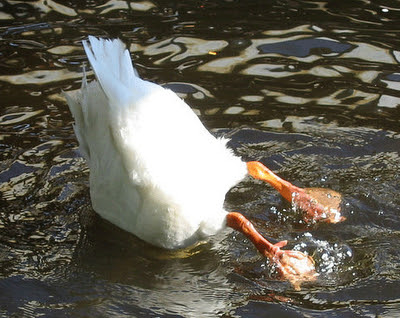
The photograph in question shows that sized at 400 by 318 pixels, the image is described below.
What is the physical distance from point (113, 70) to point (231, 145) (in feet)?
4.30

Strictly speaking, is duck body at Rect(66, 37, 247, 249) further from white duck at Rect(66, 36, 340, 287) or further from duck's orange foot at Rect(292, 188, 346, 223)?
duck's orange foot at Rect(292, 188, 346, 223)

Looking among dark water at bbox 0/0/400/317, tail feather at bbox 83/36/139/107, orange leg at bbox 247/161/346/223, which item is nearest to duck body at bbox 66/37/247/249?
tail feather at bbox 83/36/139/107

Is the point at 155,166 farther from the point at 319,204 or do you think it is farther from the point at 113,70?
the point at 319,204

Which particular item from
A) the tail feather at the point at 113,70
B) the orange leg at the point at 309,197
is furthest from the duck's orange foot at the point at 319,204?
the tail feather at the point at 113,70

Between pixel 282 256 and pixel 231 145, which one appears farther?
pixel 231 145

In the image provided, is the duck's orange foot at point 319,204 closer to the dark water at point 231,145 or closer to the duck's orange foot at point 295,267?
the dark water at point 231,145

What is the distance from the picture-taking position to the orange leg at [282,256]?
140 inches

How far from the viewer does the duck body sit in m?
3.56

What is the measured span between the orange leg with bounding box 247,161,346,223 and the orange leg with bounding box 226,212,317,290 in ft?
1.25

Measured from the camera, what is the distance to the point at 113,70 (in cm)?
377

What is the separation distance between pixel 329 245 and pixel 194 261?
0.71 meters

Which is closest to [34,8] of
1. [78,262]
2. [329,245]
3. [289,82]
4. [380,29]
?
[289,82]

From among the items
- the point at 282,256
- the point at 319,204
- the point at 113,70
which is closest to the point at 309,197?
the point at 319,204

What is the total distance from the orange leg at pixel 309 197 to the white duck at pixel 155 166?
408 millimetres
